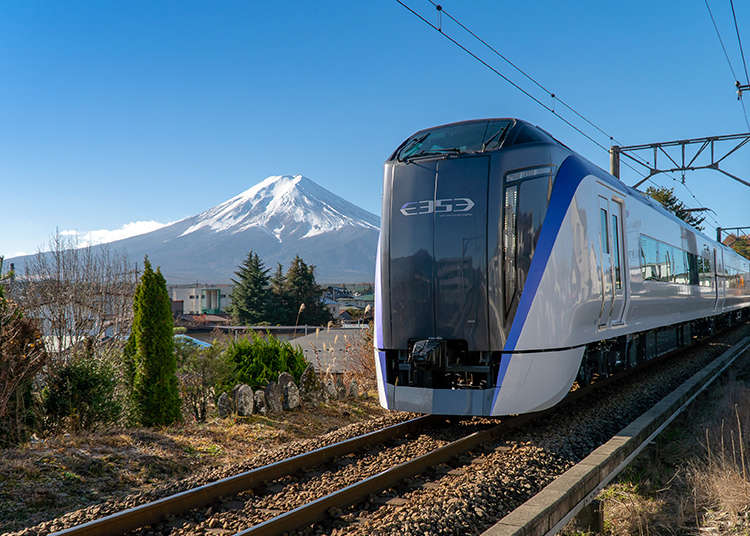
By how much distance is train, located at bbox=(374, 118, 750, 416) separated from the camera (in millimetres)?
6770

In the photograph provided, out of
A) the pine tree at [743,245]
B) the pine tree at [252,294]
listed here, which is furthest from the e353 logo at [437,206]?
the pine tree at [743,245]

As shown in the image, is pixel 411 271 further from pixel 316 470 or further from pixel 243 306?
pixel 243 306

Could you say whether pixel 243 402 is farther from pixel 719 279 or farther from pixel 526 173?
pixel 719 279

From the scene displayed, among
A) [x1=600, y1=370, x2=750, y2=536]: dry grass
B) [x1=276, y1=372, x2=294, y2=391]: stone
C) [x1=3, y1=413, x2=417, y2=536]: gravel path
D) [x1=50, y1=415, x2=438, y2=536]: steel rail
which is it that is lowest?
[x1=600, y1=370, x2=750, y2=536]: dry grass

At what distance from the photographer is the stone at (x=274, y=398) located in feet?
27.8

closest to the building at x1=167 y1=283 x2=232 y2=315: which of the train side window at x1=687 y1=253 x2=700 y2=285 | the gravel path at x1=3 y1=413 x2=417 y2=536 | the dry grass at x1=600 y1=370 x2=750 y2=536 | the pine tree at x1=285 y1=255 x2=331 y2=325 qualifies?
the pine tree at x1=285 y1=255 x2=331 y2=325

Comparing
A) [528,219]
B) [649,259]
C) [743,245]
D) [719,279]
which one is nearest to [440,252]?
[528,219]

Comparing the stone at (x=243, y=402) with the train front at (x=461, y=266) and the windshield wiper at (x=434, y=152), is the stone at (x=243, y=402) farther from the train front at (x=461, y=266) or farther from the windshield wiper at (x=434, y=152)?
the windshield wiper at (x=434, y=152)

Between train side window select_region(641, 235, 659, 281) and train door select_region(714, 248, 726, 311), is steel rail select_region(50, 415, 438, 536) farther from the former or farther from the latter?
train door select_region(714, 248, 726, 311)

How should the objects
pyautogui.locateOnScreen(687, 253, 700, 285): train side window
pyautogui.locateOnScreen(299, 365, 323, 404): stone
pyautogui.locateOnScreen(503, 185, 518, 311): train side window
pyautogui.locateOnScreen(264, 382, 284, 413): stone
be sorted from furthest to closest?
pyautogui.locateOnScreen(687, 253, 700, 285): train side window → pyautogui.locateOnScreen(299, 365, 323, 404): stone → pyautogui.locateOnScreen(264, 382, 284, 413): stone → pyautogui.locateOnScreen(503, 185, 518, 311): train side window

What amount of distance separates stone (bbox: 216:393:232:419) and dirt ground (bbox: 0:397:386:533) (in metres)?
0.12

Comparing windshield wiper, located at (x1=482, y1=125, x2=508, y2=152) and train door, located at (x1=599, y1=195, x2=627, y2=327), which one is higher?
windshield wiper, located at (x1=482, y1=125, x2=508, y2=152)

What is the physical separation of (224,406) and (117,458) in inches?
87.1

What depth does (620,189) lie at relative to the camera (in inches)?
367
